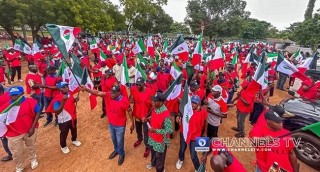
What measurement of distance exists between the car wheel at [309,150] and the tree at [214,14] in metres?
41.7

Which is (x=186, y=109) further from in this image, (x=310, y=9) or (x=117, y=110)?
(x=310, y=9)

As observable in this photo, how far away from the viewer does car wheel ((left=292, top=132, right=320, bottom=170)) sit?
4570 millimetres

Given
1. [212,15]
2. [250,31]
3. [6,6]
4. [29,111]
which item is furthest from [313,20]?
[212,15]

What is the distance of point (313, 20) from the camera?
819 inches

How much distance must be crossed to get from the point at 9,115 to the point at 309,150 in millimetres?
6392

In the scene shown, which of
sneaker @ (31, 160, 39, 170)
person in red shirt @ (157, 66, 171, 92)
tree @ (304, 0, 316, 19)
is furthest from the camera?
tree @ (304, 0, 316, 19)

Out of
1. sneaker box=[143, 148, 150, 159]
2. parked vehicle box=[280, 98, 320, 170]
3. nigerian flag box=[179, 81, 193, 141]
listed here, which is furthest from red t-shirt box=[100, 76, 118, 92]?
parked vehicle box=[280, 98, 320, 170]

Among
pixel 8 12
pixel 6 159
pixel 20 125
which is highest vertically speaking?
pixel 8 12

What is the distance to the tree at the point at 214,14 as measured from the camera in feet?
145

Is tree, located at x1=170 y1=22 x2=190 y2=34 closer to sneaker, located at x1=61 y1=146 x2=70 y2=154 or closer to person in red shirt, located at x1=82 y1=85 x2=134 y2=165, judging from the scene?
sneaker, located at x1=61 y1=146 x2=70 y2=154

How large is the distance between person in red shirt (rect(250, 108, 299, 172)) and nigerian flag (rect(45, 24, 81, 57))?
13.7 ft

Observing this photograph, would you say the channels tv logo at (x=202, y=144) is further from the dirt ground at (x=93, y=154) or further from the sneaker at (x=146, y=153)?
the sneaker at (x=146, y=153)

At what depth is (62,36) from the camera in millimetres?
4781

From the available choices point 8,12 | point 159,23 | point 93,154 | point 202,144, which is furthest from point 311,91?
point 159,23
